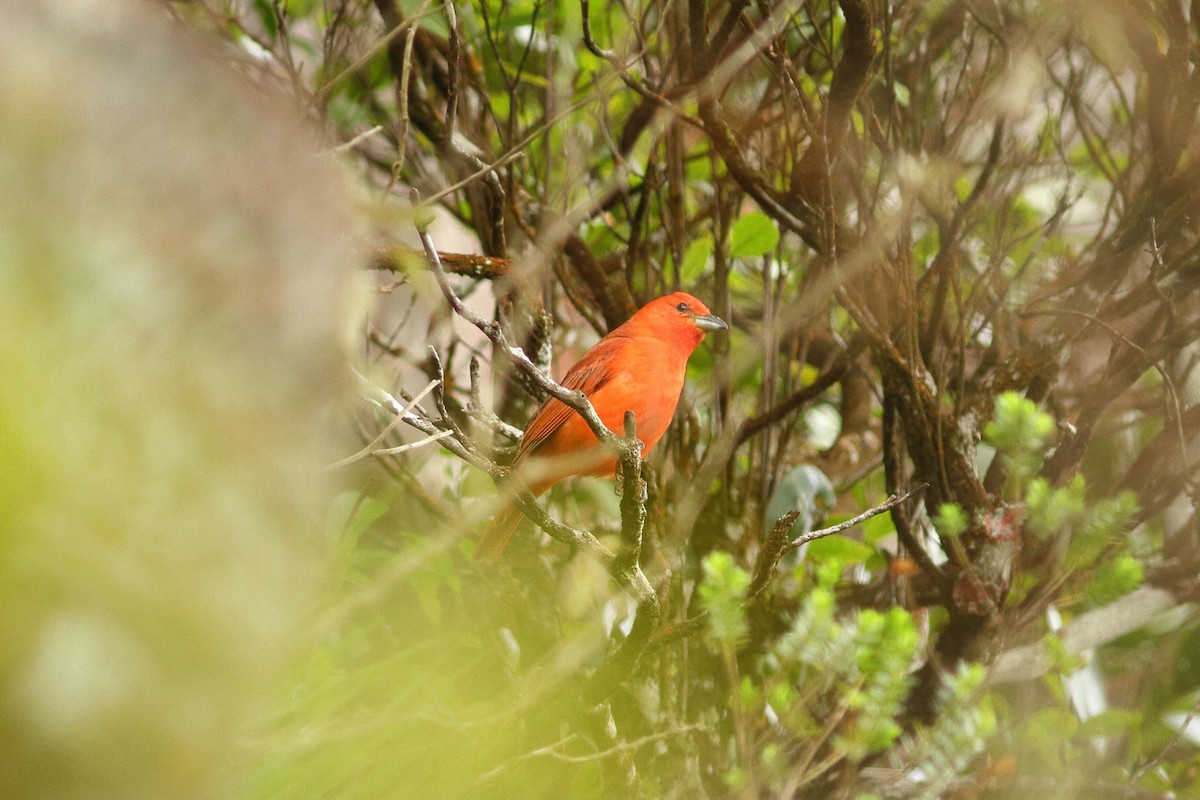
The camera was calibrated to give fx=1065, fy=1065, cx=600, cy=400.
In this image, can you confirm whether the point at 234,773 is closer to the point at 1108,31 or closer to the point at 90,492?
A: the point at 90,492

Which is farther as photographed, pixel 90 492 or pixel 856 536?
pixel 856 536

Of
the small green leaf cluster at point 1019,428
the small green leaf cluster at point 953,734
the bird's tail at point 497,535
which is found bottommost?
the small green leaf cluster at point 953,734

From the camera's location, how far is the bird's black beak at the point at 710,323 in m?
2.43

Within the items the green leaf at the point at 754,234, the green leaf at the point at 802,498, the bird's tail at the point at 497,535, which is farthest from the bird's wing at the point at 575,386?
the green leaf at the point at 802,498

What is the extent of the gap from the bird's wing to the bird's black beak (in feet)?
0.59

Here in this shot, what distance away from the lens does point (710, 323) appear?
2436 millimetres

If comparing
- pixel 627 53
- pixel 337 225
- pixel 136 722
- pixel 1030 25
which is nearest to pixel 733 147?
pixel 627 53

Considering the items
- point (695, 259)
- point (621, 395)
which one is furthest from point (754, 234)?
point (621, 395)

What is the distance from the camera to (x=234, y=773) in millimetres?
1076

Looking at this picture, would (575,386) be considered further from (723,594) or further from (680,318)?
(723,594)

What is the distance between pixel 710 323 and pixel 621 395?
26 cm

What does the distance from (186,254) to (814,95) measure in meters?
1.99

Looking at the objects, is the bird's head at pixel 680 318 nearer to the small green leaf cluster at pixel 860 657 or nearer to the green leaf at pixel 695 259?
the green leaf at pixel 695 259

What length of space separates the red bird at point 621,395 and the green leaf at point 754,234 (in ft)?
0.59
